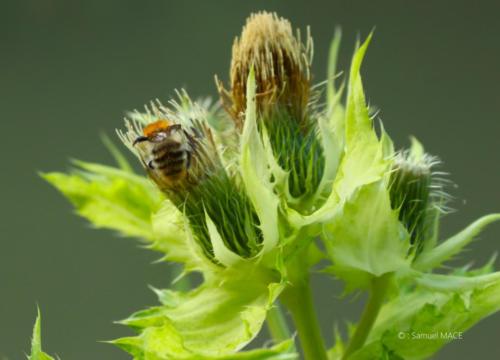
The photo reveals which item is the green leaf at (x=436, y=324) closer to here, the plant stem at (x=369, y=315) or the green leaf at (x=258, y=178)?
the plant stem at (x=369, y=315)

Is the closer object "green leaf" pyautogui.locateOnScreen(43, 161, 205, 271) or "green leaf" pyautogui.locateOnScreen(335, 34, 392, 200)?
"green leaf" pyautogui.locateOnScreen(335, 34, 392, 200)

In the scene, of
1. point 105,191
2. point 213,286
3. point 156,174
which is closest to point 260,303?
point 213,286

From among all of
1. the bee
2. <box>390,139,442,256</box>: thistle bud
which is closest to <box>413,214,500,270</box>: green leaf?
<box>390,139,442,256</box>: thistle bud

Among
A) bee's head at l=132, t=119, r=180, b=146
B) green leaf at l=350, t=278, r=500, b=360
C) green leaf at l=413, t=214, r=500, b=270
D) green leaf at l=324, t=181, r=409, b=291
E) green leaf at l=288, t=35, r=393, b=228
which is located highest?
bee's head at l=132, t=119, r=180, b=146

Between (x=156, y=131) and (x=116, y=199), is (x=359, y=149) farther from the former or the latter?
(x=116, y=199)

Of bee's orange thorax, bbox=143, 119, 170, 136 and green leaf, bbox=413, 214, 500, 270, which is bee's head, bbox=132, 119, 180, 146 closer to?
bee's orange thorax, bbox=143, 119, 170, 136

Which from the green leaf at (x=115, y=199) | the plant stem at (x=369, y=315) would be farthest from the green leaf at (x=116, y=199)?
the plant stem at (x=369, y=315)

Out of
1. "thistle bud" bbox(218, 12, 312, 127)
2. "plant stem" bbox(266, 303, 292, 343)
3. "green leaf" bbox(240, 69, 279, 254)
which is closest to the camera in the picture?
"green leaf" bbox(240, 69, 279, 254)
